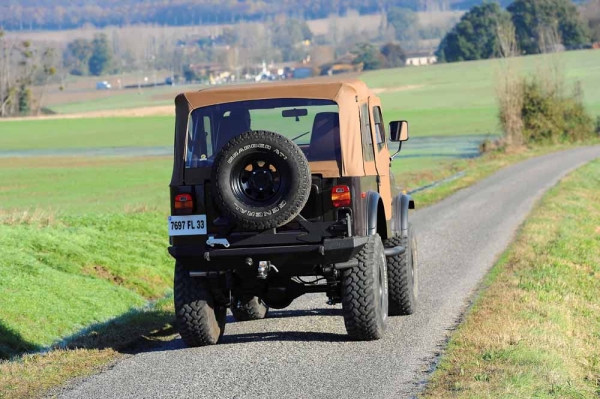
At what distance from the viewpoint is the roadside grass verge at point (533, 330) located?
28.2ft

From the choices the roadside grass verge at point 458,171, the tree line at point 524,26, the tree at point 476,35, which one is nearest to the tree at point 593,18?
the tree line at point 524,26

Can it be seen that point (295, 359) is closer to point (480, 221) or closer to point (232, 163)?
point (232, 163)


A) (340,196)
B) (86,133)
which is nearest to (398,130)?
(340,196)

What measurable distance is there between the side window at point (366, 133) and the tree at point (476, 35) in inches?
5873

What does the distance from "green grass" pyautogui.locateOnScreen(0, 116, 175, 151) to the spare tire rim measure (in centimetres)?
6156

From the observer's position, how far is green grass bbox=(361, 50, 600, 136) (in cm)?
8138

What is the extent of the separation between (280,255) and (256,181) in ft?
2.28

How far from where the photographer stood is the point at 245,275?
10422 mm

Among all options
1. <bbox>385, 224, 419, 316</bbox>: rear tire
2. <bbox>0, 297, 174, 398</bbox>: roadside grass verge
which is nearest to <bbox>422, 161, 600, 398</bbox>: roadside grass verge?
<bbox>385, 224, 419, 316</bbox>: rear tire

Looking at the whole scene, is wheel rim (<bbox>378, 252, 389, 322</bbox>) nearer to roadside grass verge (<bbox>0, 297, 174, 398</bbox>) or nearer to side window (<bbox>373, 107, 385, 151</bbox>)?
side window (<bbox>373, 107, 385, 151</bbox>)

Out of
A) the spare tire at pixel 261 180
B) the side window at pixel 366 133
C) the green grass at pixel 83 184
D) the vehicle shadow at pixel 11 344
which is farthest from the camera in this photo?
the green grass at pixel 83 184

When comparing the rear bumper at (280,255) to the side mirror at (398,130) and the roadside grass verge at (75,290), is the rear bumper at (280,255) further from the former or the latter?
the side mirror at (398,130)

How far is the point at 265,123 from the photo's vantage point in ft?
35.1

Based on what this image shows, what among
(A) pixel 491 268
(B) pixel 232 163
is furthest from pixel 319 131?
(A) pixel 491 268
